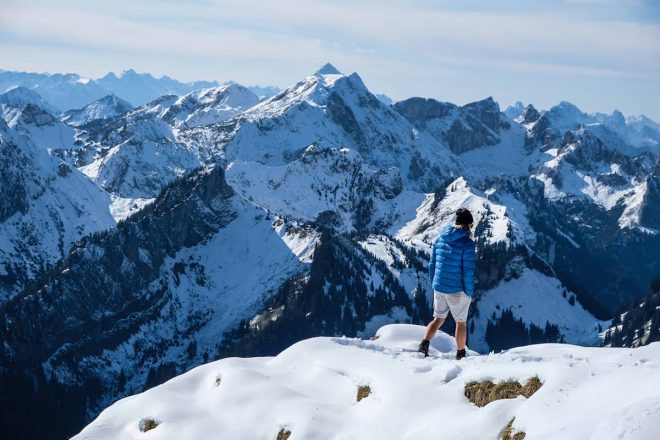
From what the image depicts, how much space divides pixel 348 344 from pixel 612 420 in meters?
16.6

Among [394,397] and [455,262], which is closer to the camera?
[394,397]

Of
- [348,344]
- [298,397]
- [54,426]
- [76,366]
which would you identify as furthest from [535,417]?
[76,366]

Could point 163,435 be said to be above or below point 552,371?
below

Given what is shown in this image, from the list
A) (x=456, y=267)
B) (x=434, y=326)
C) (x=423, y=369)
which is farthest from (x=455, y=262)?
(x=423, y=369)

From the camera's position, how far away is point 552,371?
19.1m

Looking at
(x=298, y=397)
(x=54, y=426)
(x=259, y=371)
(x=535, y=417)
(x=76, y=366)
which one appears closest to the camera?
(x=535, y=417)

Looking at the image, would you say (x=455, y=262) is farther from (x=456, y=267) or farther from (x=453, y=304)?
(x=453, y=304)

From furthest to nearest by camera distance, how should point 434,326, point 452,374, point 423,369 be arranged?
point 434,326 → point 423,369 → point 452,374

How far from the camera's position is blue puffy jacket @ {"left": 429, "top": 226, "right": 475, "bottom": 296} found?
961 inches

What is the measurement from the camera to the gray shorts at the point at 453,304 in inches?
976

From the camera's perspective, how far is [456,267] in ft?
80.3

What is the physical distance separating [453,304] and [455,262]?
1653 millimetres

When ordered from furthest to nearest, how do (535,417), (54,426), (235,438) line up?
(54,426) → (235,438) → (535,417)

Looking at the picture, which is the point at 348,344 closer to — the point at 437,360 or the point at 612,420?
the point at 437,360
